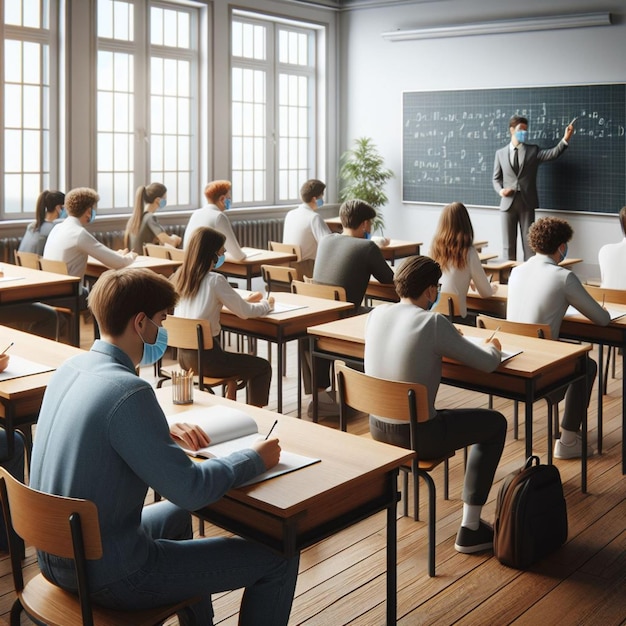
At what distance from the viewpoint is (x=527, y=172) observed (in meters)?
9.18

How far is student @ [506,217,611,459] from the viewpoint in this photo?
4109 mm

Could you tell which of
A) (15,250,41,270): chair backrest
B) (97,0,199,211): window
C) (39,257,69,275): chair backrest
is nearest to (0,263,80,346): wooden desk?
(39,257,69,275): chair backrest

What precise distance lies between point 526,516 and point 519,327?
116 cm

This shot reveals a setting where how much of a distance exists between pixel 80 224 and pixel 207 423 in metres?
4.02

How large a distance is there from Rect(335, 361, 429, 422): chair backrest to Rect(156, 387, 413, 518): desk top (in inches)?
20.9

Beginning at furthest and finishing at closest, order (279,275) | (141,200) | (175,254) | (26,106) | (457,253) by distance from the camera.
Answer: (26,106), (141,200), (175,254), (279,275), (457,253)

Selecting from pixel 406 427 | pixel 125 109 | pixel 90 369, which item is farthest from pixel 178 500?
pixel 125 109

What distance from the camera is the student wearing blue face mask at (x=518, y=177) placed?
912 cm

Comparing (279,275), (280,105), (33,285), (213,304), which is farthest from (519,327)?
(280,105)

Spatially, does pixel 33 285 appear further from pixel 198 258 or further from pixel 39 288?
pixel 198 258

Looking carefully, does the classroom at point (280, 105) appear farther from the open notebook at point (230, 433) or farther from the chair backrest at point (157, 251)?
the open notebook at point (230, 433)

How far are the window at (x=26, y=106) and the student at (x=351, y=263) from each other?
411 centimetres

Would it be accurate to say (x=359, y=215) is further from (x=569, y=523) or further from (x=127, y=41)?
(x=127, y=41)

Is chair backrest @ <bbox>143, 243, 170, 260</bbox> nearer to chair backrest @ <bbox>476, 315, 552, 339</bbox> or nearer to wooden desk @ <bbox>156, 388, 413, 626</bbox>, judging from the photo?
chair backrest @ <bbox>476, 315, 552, 339</bbox>
